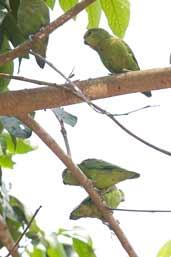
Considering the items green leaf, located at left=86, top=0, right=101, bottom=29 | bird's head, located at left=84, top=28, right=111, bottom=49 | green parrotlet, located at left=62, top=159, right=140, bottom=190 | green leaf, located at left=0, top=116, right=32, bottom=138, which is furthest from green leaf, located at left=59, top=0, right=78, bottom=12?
green parrotlet, located at left=62, top=159, right=140, bottom=190

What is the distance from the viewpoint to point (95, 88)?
4.27 feet

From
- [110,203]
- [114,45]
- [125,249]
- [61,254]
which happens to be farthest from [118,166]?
[61,254]

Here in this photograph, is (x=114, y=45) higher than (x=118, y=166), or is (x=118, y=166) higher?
(x=114, y=45)

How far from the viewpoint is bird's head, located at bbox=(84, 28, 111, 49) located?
150 cm

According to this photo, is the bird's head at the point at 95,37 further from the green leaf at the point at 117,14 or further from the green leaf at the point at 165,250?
the green leaf at the point at 165,250

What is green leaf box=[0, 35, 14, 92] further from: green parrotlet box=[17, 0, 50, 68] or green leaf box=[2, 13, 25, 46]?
green parrotlet box=[17, 0, 50, 68]

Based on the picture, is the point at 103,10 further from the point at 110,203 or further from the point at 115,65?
the point at 110,203

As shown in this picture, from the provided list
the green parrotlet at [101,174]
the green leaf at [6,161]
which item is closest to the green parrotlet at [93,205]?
the green parrotlet at [101,174]

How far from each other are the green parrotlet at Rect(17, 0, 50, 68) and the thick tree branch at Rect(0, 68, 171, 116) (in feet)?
0.58

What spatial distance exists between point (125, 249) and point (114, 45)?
522 millimetres

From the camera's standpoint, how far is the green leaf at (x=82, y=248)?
1887mm

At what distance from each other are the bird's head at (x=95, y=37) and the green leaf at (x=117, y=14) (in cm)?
27

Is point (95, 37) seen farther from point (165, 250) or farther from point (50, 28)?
point (165, 250)

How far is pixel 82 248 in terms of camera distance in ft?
6.22
